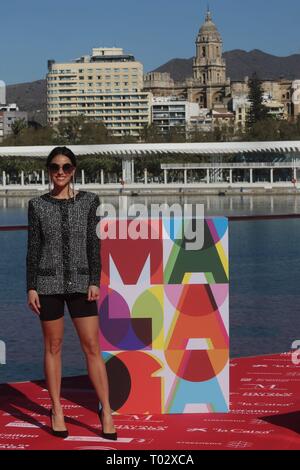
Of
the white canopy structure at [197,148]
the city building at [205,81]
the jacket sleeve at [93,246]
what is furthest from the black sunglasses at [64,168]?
the city building at [205,81]

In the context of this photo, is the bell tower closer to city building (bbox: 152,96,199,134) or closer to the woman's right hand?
city building (bbox: 152,96,199,134)

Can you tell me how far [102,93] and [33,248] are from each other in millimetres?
104786

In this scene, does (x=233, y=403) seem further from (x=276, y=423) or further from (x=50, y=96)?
(x=50, y=96)

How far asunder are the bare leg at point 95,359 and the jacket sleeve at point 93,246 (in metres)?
0.13

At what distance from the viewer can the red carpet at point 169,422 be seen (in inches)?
137

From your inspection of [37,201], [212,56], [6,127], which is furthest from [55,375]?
[212,56]

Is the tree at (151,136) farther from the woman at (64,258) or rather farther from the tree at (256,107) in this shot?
the woman at (64,258)

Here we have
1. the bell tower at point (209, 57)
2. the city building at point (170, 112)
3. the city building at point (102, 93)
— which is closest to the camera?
the city building at point (102, 93)

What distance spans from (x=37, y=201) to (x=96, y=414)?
808mm

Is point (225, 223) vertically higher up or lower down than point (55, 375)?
higher up

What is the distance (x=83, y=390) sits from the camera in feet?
14.2

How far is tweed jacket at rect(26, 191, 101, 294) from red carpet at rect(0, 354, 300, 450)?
0.46m

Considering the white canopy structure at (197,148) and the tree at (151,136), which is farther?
the tree at (151,136)

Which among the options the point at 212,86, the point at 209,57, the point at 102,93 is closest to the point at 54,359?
the point at 102,93
